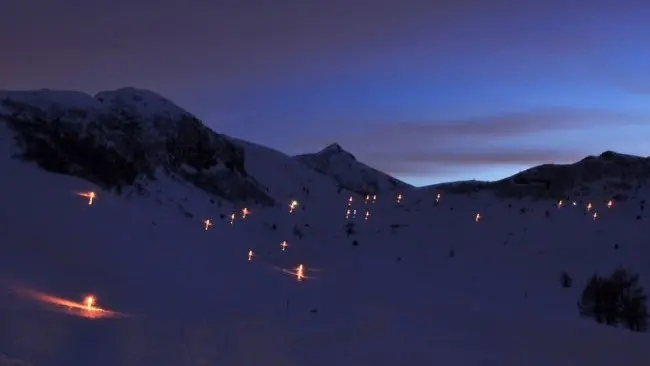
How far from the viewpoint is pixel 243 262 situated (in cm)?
2427

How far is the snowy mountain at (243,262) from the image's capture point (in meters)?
10.5

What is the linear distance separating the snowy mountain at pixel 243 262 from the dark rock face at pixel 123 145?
0.16 meters

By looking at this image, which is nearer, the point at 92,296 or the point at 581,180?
the point at 92,296

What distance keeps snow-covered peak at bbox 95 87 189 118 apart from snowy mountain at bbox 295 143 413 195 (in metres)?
63.3

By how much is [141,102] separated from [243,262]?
92.6ft

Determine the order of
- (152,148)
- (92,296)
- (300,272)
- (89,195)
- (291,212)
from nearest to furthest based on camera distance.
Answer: (92,296)
(89,195)
(300,272)
(152,148)
(291,212)

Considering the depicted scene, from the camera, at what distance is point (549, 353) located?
11703 mm

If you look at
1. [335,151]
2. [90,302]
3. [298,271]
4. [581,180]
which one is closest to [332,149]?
[335,151]

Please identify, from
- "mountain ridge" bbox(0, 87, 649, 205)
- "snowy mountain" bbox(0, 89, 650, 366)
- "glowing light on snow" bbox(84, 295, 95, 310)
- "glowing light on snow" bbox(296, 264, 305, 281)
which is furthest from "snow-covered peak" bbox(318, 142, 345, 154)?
"glowing light on snow" bbox(84, 295, 95, 310)

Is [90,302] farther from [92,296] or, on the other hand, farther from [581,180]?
[581,180]

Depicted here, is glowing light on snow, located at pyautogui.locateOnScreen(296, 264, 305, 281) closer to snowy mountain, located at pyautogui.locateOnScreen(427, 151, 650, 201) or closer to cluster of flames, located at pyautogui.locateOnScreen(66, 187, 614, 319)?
cluster of flames, located at pyautogui.locateOnScreen(66, 187, 614, 319)

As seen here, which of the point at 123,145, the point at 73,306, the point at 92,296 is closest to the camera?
the point at 73,306

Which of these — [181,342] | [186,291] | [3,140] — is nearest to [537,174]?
[3,140]

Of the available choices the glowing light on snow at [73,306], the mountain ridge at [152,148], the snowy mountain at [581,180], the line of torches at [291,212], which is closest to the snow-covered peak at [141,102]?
the mountain ridge at [152,148]
